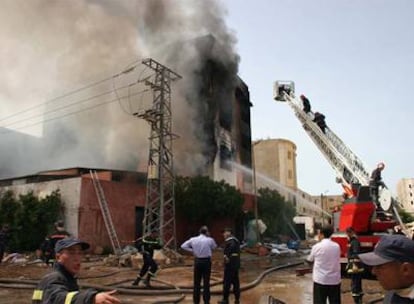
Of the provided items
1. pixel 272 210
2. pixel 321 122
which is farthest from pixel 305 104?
pixel 272 210

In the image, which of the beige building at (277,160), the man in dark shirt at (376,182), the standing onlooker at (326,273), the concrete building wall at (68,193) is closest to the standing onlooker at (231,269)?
the standing onlooker at (326,273)

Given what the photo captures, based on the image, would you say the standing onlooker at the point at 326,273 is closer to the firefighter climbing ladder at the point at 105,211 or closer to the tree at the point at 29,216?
the firefighter climbing ladder at the point at 105,211

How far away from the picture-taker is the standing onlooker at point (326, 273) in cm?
563

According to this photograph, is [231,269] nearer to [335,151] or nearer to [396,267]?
[396,267]

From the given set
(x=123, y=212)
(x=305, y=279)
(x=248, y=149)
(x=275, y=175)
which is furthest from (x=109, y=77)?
(x=275, y=175)

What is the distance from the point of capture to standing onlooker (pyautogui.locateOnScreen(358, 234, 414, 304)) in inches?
74.7

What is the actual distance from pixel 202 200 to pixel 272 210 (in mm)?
9509

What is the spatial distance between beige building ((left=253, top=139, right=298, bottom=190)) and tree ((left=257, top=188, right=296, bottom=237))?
29150 mm

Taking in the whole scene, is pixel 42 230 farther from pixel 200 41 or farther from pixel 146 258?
pixel 200 41

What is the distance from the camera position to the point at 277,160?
64812mm

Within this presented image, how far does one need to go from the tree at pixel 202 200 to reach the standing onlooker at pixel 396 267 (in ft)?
76.8

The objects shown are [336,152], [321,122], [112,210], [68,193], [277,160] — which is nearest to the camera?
[336,152]

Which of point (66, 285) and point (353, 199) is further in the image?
point (353, 199)

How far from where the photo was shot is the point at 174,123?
32.1 metres
